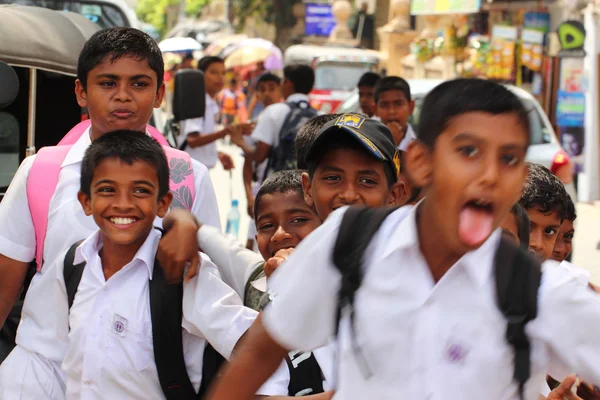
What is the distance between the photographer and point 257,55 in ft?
95.0

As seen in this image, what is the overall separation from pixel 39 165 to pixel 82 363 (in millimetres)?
780

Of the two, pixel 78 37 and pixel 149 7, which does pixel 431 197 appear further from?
pixel 149 7

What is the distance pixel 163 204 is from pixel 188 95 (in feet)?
10.9

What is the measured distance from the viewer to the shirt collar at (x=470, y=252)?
205 centimetres

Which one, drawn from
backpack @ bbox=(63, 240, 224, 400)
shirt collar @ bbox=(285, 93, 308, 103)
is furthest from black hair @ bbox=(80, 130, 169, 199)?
shirt collar @ bbox=(285, 93, 308, 103)

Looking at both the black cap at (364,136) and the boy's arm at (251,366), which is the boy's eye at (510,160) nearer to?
the boy's arm at (251,366)

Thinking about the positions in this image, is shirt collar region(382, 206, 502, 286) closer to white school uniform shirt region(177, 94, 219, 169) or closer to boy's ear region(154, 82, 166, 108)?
boy's ear region(154, 82, 166, 108)

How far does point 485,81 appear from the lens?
7.12 ft

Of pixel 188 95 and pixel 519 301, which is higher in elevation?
pixel 188 95

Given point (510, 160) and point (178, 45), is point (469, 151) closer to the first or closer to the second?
point (510, 160)

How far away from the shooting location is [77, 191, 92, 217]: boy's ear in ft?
10.4

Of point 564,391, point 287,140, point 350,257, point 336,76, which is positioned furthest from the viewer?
point 336,76

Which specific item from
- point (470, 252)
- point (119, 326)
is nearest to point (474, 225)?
point (470, 252)

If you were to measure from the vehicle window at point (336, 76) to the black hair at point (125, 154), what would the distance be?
77.7 feet
